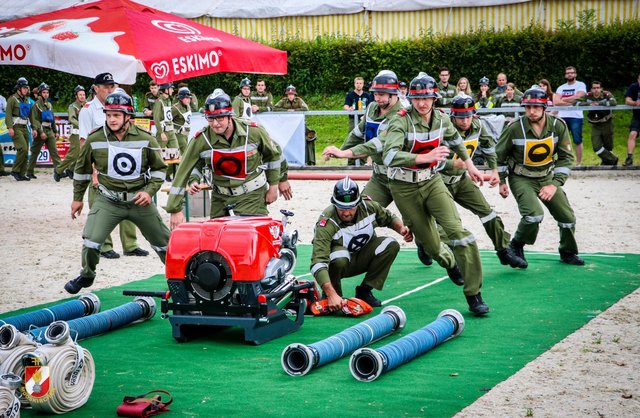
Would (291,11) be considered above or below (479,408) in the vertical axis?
above

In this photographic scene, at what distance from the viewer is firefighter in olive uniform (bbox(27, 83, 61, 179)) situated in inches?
884

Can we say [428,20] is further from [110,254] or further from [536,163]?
[536,163]

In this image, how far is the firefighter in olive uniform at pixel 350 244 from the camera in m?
8.97

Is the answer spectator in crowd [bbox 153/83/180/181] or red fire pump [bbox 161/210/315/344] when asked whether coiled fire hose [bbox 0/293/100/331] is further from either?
spectator in crowd [bbox 153/83/180/181]

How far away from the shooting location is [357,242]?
9383 millimetres

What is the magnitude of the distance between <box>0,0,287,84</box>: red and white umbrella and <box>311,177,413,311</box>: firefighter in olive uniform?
13.7 feet

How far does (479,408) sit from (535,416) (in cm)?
36

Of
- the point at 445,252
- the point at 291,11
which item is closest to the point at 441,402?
the point at 445,252

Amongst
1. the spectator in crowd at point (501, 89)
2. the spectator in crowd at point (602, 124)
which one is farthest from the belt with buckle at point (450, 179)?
the spectator in crowd at point (501, 89)

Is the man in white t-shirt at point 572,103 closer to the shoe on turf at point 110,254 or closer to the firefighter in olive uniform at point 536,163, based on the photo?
the firefighter in olive uniform at point 536,163

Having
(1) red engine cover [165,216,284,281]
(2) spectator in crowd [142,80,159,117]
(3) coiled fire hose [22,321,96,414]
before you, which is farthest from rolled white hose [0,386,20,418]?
(2) spectator in crowd [142,80,159,117]

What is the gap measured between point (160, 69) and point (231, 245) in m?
5.33

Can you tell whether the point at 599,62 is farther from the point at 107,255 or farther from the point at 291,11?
the point at 107,255

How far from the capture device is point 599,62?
26.9 m
